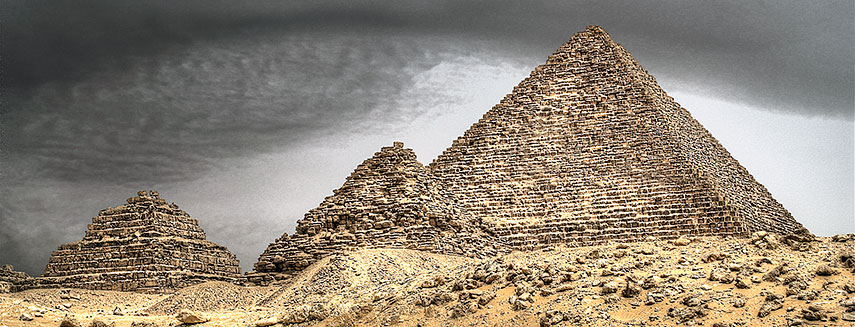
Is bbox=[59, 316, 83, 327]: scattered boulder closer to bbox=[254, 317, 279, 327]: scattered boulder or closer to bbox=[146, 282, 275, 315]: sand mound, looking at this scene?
bbox=[254, 317, 279, 327]: scattered boulder

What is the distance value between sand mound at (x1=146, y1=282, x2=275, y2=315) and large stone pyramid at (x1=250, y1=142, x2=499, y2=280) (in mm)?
1919

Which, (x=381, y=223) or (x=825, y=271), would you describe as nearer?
(x=825, y=271)

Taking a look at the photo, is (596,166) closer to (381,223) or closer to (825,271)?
(381,223)

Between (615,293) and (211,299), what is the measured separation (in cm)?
1765

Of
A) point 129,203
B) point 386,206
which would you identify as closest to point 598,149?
point 386,206

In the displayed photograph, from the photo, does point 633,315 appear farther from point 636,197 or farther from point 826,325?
point 636,197

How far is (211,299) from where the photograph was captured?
28.3 meters

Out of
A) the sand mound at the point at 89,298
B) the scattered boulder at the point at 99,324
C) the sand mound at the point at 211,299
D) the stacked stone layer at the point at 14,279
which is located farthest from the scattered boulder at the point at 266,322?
the stacked stone layer at the point at 14,279

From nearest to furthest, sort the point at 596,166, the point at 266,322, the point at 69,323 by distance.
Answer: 1. the point at 266,322
2. the point at 69,323
3. the point at 596,166

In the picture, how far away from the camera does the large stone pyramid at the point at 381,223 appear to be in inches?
1214

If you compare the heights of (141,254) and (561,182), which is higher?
(561,182)

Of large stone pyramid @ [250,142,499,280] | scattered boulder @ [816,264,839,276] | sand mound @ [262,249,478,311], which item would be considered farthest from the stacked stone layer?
scattered boulder @ [816,264,839,276]

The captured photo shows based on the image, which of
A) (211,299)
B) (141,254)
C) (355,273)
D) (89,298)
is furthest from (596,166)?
(89,298)

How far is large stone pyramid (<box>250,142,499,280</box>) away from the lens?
1214 inches
